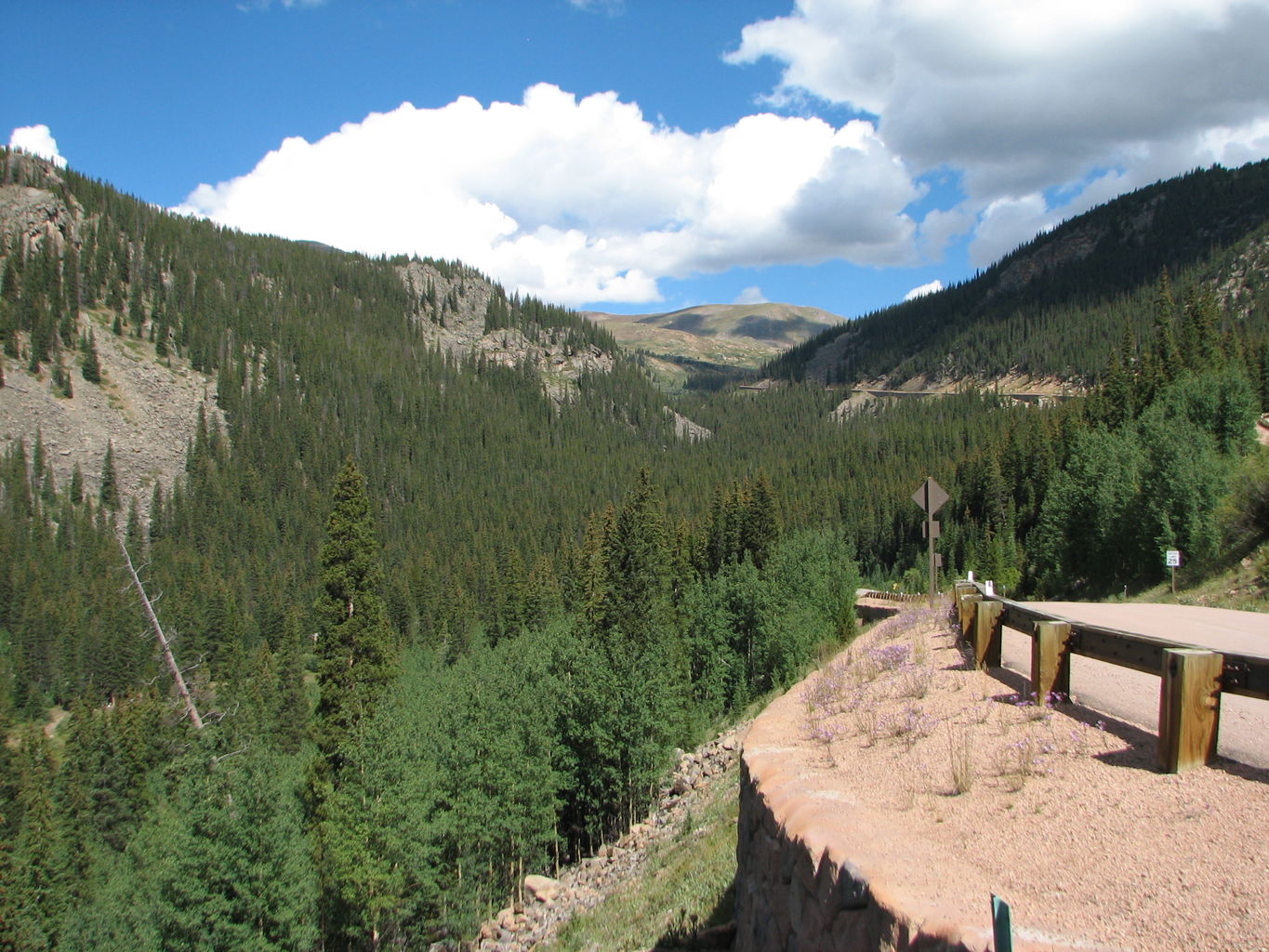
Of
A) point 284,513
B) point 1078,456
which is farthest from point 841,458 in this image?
point 284,513

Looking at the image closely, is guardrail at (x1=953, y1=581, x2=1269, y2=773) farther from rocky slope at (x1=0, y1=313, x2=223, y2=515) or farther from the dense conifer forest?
rocky slope at (x1=0, y1=313, x2=223, y2=515)

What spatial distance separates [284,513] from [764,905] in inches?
5610

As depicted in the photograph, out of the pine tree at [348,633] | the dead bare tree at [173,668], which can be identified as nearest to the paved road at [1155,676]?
the pine tree at [348,633]

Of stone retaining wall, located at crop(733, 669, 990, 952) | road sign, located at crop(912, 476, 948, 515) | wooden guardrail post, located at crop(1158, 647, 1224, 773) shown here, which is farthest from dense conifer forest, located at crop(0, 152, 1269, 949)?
wooden guardrail post, located at crop(1158, 647, 1224, 773)

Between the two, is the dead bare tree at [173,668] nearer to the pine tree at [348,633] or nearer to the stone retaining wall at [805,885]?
the pine tree at [348,633]

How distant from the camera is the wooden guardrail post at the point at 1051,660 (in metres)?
7.18

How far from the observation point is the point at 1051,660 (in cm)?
720

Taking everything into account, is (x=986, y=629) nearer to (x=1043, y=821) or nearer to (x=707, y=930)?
(x=1043, y=821)

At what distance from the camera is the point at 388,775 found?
24.5m

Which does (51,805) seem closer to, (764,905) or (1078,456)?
Answer: (764,905)

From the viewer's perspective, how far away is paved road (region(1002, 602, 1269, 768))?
22.0 ft

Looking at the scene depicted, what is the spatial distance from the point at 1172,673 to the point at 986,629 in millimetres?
4065

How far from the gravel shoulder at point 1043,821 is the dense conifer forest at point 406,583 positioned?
18.0 metres

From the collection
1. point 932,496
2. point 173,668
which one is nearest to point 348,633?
point 173,668
